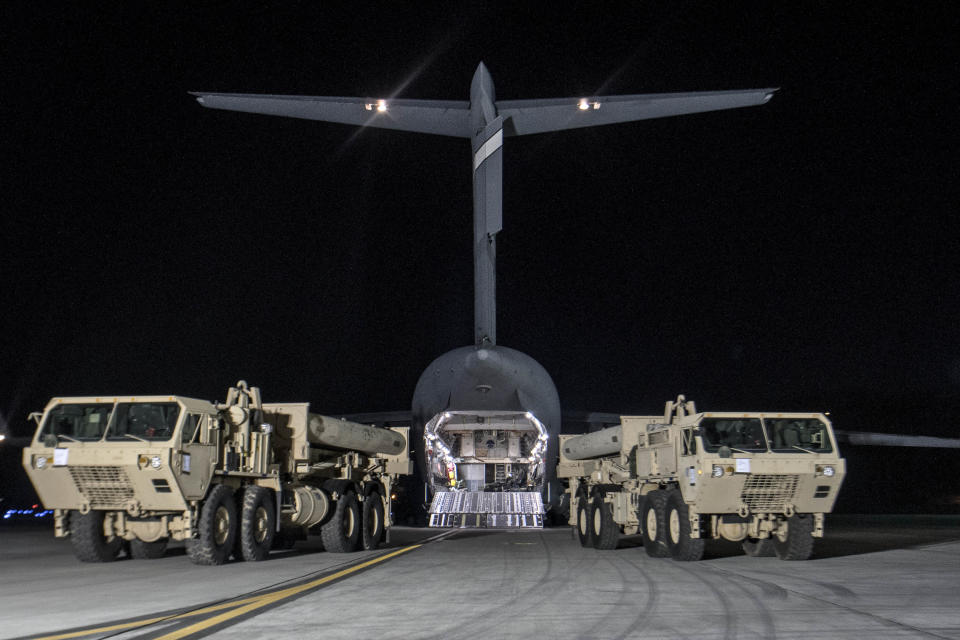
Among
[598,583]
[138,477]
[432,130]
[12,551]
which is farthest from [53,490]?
[432,130]

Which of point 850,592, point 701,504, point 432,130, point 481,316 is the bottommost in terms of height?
point 850,592

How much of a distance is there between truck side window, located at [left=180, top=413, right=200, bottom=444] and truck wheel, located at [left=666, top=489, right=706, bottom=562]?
7.63 meters

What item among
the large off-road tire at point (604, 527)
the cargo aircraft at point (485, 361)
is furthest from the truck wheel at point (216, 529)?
the cargo aircraft at point (485, 361)

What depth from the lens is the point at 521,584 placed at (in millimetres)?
11711

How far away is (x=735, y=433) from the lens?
1557cm

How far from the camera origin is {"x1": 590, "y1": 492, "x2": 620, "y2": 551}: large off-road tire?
728 inches

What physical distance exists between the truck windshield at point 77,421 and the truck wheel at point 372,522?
6266 millimetres

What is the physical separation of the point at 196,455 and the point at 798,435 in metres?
9.60

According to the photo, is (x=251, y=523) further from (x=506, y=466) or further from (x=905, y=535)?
(x=905, y=535)

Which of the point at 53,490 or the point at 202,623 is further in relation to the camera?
the point at 53,490

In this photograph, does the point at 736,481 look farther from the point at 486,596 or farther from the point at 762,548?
the point at 486,596

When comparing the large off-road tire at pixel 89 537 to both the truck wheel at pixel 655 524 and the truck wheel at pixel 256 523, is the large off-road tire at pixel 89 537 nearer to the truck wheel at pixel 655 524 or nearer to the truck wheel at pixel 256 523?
the truck wheel at pixel 256 523

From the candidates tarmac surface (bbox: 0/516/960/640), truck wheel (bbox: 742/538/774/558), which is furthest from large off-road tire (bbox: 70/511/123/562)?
truck wheel (bbox: 742/538/774/558)

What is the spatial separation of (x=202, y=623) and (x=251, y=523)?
712cm
